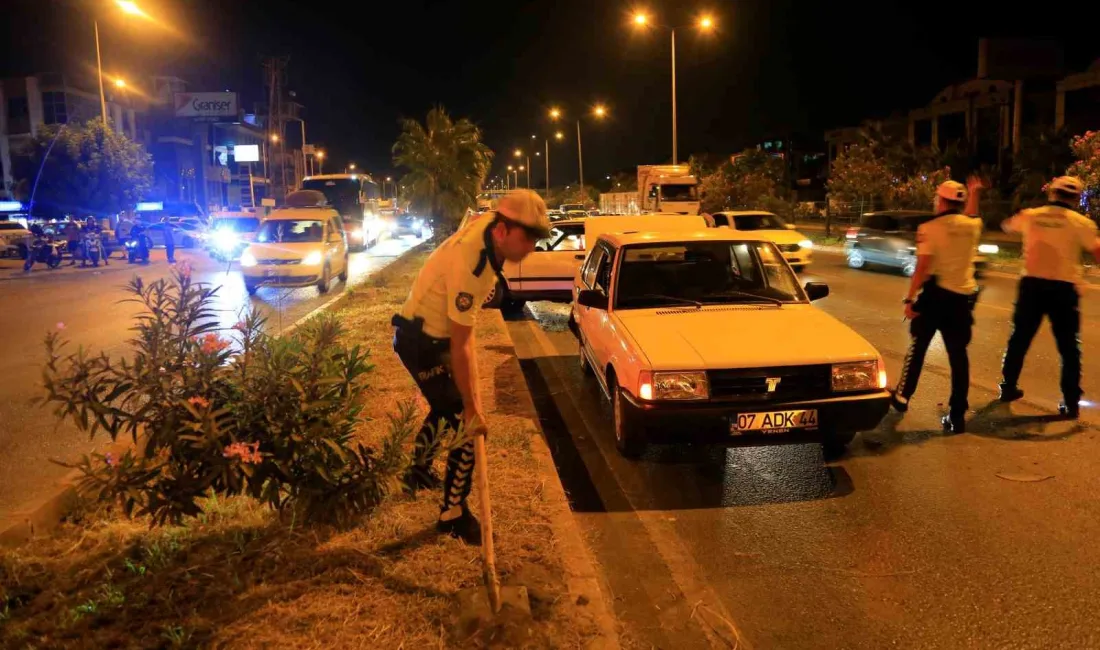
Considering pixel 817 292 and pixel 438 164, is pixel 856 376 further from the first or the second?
pixel 438 164

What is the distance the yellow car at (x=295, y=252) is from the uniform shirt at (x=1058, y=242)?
43.6 ft

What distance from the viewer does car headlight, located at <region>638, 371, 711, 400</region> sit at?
4.91 meters

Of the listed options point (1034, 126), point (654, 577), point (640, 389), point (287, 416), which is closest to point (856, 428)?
point (640, 389)

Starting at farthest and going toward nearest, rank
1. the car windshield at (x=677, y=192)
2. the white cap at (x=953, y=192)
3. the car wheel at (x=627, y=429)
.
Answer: the car windshield at (x=677, y=192)
the white cap at (x=953, y=192)
the car wheel at (x=627, y=429)

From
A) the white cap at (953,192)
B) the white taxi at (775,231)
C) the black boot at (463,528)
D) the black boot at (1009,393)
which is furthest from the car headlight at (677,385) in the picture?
the white taxi at (775,231)

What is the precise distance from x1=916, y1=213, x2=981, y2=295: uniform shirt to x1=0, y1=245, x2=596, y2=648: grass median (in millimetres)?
3689

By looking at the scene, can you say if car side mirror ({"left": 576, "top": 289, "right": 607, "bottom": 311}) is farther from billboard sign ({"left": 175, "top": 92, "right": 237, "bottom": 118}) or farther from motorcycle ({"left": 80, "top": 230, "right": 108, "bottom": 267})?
billboard sign ({"left": 175, "top": 92, "right": 237, "bottom": 118})

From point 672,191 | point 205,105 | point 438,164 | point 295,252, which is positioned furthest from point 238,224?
point 205,105

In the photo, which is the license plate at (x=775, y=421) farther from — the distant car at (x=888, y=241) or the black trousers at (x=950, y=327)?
the distant car at (x=888, y=241)

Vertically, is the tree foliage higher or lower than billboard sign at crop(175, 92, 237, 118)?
lower

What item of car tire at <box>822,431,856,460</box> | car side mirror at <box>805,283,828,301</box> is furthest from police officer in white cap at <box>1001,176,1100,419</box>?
car tire at <box>822,431,856,460</box>

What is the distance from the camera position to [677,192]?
3484cm

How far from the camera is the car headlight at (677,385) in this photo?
4.91 m

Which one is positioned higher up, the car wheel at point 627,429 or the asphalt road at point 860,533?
the car wheel at point 627,429
